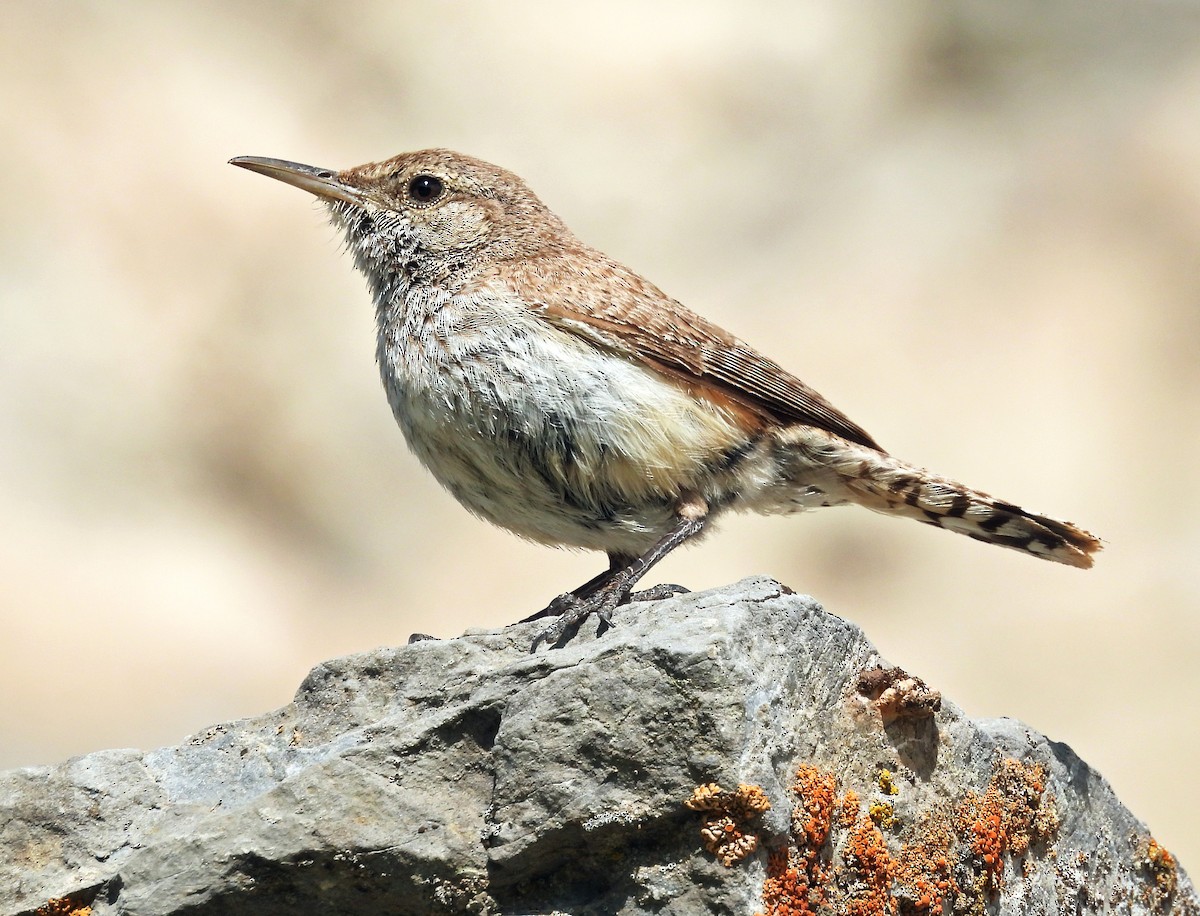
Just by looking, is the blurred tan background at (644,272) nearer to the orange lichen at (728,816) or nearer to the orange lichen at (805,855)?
the orange lichen at (805,855)

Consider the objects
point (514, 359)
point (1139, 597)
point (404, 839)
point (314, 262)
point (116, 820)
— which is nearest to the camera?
point (404, 839)

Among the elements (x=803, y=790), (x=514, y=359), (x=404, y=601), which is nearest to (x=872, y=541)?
(x=404, y=601)

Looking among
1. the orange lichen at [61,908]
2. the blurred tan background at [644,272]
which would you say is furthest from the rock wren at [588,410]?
the blurred tan background at [644,272]

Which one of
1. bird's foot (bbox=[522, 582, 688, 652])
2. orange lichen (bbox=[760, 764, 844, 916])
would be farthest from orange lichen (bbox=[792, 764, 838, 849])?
bird's foot (bbox=[522, 582, 688, 652])

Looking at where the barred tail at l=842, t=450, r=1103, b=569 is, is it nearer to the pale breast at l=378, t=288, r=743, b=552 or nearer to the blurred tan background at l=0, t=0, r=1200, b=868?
the pale breast at l=378, t=288, r=743, b=552

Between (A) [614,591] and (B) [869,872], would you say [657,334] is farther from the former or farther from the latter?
(B) [869,872]

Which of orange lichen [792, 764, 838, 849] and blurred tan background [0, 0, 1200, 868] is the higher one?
blurred tan background [0, 0, 1200, 868]

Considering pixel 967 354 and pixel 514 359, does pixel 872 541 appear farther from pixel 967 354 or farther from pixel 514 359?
pixel 514 359
